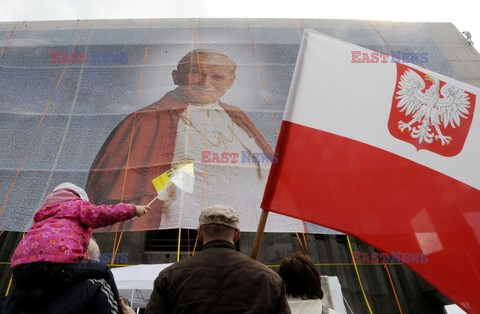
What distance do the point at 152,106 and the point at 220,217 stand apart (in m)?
5.90

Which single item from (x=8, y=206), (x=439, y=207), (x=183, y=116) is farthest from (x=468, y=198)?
(x=8, y=206)

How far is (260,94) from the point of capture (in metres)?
7.62

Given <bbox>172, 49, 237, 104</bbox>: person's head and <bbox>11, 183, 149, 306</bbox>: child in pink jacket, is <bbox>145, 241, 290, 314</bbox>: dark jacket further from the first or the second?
<bbox>172, 49, 237, 104</bbox>: person's head

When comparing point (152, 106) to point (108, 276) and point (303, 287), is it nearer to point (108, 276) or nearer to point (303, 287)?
point (108, 276)

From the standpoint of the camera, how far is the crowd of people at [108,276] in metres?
1.50

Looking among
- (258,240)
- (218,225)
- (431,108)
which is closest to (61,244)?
(218,225)

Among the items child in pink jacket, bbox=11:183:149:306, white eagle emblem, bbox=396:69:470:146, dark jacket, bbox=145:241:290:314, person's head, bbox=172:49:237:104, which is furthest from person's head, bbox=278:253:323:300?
person's head, bbox=172:49:237:104

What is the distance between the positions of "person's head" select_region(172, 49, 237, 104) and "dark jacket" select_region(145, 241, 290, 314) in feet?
18.8

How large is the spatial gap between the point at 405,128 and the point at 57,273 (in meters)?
2.64

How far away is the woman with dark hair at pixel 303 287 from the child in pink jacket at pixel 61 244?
100cm

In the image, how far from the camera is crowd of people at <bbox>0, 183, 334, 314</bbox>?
4.91 ft

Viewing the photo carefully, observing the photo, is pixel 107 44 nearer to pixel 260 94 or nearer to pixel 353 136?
pixel 260 94

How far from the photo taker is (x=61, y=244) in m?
1.73

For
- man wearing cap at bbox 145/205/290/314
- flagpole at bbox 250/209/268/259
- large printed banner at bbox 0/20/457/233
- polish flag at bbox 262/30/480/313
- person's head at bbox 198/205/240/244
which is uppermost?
large printed banner at bbox 0/20/457/233
